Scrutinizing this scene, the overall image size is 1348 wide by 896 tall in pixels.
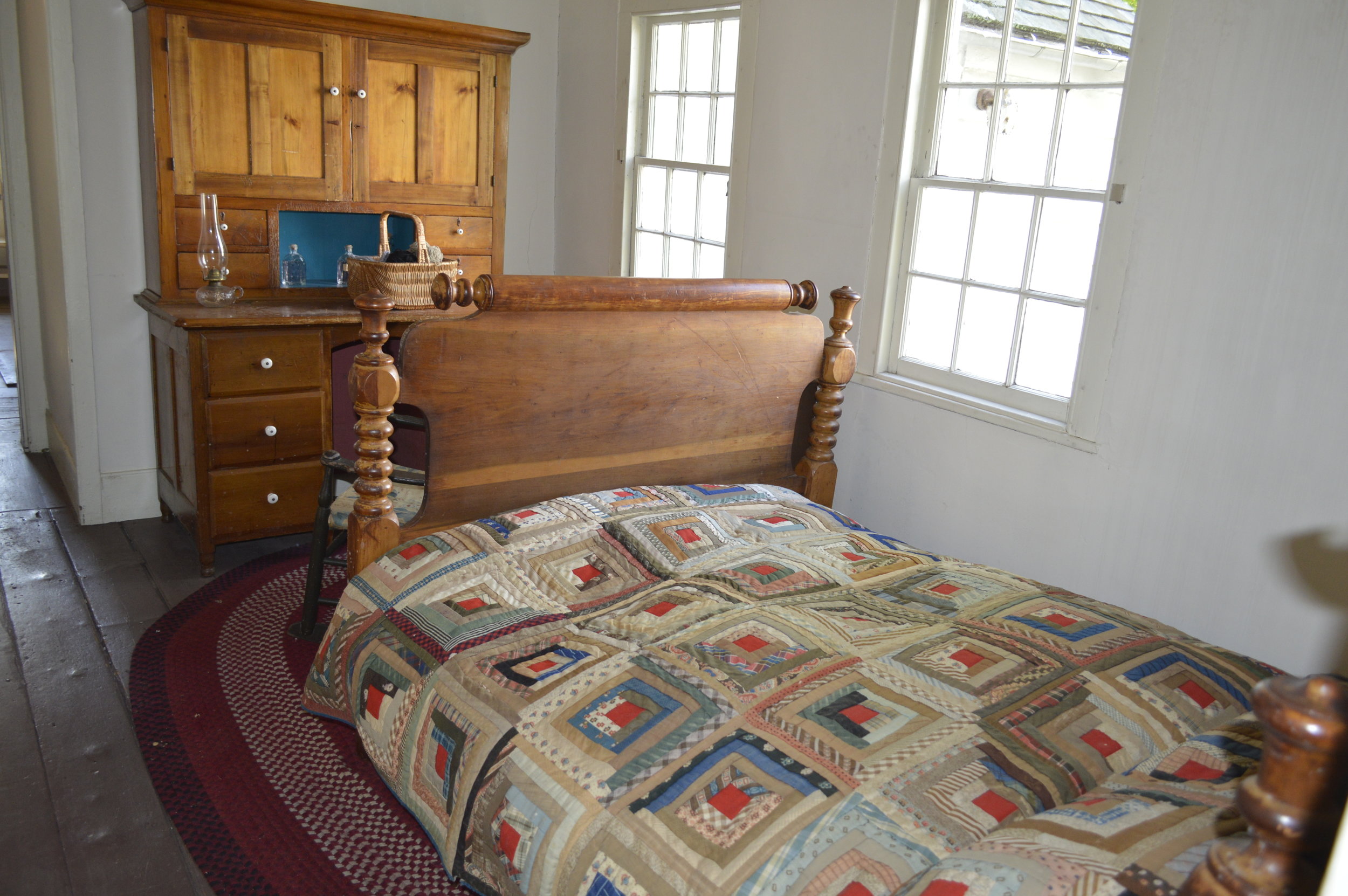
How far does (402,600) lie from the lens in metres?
1.95

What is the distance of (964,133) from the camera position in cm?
273

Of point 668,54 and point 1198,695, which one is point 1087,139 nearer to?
point 1198,695

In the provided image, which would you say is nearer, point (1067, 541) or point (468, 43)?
point (1067, 541)

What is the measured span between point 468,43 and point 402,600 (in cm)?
267

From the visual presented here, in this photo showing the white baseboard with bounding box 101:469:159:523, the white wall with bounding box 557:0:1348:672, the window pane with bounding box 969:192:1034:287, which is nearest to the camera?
the white wall with bounding box 557:0:1348:672

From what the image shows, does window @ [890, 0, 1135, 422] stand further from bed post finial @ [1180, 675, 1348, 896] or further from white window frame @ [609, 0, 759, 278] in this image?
bed post finial @ [1180, 675, 1348, 896]

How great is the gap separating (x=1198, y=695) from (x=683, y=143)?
2.80m

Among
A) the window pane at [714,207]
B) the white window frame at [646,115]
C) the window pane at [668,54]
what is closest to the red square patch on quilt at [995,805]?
the white window frame at [646,115]

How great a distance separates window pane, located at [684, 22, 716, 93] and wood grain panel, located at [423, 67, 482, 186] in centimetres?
88

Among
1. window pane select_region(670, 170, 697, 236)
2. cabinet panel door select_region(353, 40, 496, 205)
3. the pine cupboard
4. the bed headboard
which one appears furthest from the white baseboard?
window pane select_region(670, 170, 697, 236)

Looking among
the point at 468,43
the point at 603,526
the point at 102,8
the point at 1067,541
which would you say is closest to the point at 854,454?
the point at 1067,541

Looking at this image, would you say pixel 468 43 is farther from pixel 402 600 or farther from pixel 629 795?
pixel 629 795

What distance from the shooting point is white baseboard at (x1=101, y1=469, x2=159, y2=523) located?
12.1 feet

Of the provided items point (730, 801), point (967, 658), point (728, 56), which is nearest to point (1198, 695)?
point (967, 658)
